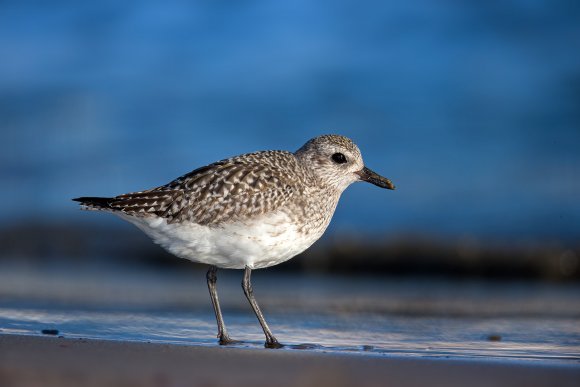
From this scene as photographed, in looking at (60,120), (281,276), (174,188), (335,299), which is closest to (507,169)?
(281,276)

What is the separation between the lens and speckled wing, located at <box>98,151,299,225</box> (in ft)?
24.7

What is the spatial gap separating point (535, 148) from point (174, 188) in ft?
37.2

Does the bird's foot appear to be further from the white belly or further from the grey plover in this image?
the white belly

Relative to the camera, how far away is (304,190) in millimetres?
7914

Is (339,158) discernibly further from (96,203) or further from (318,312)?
(96,203)

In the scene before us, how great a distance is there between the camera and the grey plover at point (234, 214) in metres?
7.46

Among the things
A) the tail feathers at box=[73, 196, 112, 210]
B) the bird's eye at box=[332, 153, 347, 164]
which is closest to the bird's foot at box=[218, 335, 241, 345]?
the tail feathers at box=[73, 196, 112, 210]

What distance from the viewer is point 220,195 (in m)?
7.59

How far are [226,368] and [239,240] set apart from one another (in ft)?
6.24

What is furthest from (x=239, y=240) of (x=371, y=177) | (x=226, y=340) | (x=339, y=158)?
(x=371, y=177)

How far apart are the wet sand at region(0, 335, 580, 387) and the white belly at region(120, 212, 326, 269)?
3.58ft

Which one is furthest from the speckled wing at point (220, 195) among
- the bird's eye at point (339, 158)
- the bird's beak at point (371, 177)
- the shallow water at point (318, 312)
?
the shallow water at point (318, 312)

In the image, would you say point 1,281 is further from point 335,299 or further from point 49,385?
point 49,385

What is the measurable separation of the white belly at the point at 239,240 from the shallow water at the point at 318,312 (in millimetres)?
631
